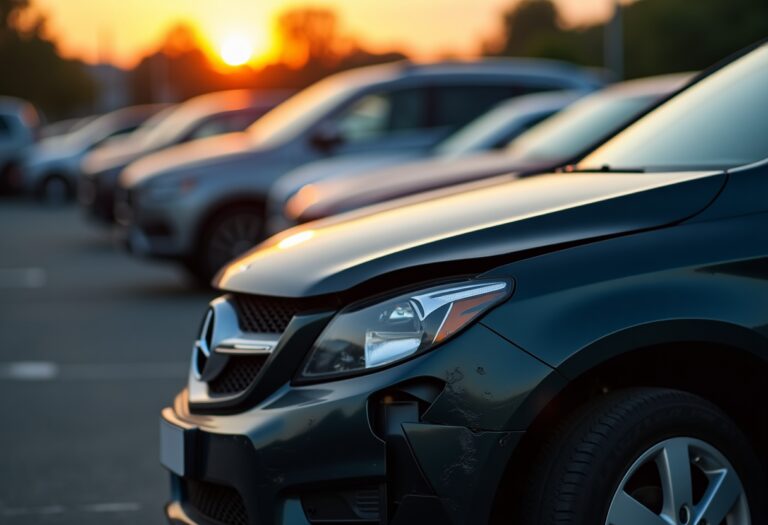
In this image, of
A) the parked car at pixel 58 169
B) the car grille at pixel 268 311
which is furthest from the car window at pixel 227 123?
the car grille at pixel 268 311

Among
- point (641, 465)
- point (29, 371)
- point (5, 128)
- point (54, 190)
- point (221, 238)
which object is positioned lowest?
point (54, 190)

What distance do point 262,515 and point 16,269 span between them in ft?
41.1

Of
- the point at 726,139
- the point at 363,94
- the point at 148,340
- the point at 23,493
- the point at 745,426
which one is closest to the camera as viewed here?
the point at 745,426

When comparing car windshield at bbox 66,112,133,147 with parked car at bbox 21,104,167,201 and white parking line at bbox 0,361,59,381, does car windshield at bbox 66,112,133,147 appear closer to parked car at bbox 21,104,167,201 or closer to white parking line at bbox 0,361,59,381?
parked car at bbox 21,104,167,201

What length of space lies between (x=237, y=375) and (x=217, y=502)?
1.08 feet

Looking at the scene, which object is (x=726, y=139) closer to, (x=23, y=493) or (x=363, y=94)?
(x=23, y=493)

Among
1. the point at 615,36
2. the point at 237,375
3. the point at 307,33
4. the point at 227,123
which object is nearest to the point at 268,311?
the point at 237,375

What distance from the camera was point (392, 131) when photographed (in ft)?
40.9

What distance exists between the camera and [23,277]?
14.2 m

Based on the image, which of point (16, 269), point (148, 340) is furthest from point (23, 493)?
point (16, 269)

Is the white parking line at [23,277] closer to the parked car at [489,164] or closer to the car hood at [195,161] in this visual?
the car hood at [195,161]

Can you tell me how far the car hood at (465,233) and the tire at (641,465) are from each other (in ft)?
1.41

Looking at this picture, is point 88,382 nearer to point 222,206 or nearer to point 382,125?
point 222,206

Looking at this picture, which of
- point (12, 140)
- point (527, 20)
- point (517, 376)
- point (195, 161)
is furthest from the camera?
point (527, 20)
